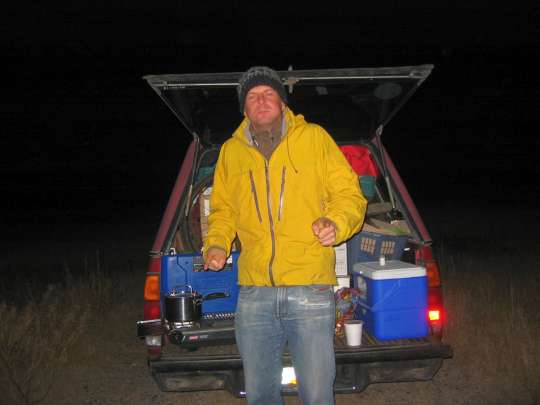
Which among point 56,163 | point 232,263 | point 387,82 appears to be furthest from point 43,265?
point 56,163

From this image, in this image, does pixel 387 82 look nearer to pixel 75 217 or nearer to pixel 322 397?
pixel 322 397

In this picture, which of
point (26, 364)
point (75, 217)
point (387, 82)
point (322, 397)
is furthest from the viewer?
point (75, 217)

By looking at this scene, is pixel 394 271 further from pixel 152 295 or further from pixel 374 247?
pixel 152 295

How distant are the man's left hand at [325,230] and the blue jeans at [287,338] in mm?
266

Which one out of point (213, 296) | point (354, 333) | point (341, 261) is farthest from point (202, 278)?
point (341, 261)

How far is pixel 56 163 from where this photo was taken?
38.2 m

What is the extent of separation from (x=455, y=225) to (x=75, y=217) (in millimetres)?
11306

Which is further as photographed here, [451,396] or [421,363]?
[451,396]

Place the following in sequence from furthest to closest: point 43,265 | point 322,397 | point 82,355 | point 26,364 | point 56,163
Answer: point 56,163
point 43,265
point 82,355
point 26,364
point 322,397

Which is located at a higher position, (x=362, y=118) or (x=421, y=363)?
(x=362, y=118)

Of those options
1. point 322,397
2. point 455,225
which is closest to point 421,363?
point 322,397

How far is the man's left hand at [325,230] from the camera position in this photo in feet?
7.69

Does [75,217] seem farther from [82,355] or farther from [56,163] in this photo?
[56,163]

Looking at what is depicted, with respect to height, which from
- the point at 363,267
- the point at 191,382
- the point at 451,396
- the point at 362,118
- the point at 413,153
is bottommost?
the point at 451,396
